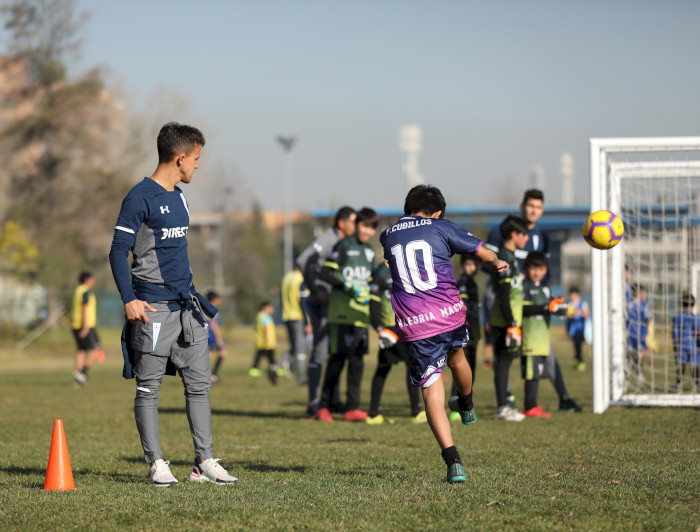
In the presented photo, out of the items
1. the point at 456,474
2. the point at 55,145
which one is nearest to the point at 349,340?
the point at 456,474

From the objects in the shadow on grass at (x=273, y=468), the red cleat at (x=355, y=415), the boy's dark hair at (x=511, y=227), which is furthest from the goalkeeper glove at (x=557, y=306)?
the shadow on grass at (x=273, y=468)

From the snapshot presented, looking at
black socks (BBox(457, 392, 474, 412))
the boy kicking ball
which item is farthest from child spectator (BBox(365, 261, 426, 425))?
the boy kicking ball

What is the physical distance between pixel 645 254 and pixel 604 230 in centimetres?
490

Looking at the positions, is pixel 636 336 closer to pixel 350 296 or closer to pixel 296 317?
pixel 350 296

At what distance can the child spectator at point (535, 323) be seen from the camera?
973cm

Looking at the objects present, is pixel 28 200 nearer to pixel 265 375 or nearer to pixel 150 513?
pixel 265 375

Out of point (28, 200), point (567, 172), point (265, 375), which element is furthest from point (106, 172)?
point (567, 172)

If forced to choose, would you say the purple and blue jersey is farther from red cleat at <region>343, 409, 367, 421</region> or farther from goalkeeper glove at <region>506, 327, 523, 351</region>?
red cleat at <region>343, 409, 367, 421</region>

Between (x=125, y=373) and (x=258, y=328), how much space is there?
12.8m

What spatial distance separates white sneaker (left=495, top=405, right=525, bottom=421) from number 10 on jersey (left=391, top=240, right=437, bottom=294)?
4.27m

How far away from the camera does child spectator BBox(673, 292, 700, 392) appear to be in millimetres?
12086

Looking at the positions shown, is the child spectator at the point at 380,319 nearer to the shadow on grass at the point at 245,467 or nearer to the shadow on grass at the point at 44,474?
the shadow on grass at the point at 245,467

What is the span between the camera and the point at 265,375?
2034 cm

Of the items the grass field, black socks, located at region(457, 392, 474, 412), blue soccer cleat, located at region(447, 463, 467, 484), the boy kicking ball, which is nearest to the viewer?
the grass field
